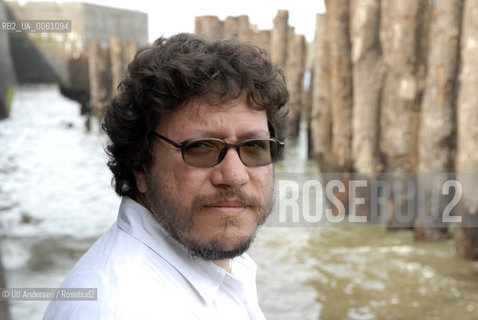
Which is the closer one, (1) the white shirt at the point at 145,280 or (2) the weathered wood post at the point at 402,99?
(1) the white shirt at the point at 145,280

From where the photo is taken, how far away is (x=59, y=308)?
106cm

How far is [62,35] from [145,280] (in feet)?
109

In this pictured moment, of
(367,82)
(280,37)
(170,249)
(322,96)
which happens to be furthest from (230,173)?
(280,37)

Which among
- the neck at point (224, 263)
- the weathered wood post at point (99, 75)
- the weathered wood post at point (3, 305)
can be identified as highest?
the weathered wood post at point (99, 75)

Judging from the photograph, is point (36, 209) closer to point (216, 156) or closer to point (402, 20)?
point (402, 20)

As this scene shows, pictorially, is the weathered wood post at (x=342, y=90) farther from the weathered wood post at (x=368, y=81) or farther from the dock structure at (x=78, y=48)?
the dock structure at (x=78, y=48)

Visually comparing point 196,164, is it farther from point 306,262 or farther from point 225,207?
point 306,262

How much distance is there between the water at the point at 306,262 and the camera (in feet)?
14.2

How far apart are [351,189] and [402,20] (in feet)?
7.94

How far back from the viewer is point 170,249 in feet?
4.36

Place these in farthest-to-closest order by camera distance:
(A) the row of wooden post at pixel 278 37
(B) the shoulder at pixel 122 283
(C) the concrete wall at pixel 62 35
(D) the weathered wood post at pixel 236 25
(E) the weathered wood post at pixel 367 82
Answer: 1. (C) the concrete wall at pixel 62 35
2. (D) the weathered wood post at pixel 236 25
3. (A) the row of wooden post at pixel 278 37
4. (E) the weathered wood post at pixel 367 82
5. (B) the shoulder at pixel 122 283

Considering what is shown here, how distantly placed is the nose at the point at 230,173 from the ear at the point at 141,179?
0.83 ft

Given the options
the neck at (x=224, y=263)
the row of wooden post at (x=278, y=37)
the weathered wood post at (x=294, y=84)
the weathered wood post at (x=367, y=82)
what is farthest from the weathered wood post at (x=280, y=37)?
the neck at (x=224, y=263)

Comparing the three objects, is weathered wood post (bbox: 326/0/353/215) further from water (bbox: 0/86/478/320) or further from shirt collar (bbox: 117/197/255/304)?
shirt collar (bbox: 117/197/255/304)
